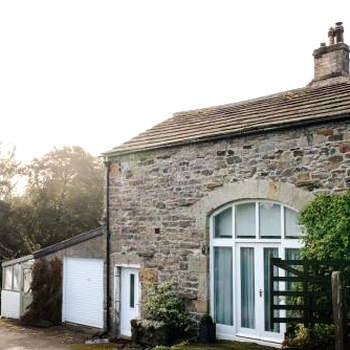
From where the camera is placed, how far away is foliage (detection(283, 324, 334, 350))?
8.29 meters

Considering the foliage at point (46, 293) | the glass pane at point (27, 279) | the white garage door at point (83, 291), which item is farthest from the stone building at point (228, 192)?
the glass pane at point (27, 279)

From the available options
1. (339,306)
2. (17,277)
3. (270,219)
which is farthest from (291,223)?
(17,277)

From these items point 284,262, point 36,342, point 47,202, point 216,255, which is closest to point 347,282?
point 284,262

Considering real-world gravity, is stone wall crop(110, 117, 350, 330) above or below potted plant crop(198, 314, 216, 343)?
above

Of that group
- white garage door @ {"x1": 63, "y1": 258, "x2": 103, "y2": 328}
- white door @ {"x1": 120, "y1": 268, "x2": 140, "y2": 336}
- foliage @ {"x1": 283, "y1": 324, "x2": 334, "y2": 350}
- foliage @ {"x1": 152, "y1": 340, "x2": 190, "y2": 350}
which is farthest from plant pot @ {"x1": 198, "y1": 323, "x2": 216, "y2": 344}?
white garage door @ {"x1": 63, "y1": 258, "x2": 103, "y2": 328}

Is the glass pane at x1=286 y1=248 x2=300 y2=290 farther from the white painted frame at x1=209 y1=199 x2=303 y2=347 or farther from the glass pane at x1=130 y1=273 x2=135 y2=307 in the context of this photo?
the glass pane at x1=130 y1=273 x2=135 y2=307

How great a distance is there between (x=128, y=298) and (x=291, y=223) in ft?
18.0

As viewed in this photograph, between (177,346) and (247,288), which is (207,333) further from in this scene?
(247,288)

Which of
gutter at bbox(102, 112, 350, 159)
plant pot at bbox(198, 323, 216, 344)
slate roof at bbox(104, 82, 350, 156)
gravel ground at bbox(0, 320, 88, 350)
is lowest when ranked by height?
gravel ground at bbox(0, 320, 88, 350)

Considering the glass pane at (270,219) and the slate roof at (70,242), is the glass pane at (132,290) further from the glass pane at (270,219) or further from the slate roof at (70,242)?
the glass pane at (270,219)

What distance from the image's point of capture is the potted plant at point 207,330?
11.0 metres

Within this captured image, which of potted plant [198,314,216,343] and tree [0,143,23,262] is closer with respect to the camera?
potted plant [198,314,216,343]

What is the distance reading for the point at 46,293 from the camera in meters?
16.8

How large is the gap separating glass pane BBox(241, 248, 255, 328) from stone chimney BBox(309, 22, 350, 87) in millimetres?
4889
